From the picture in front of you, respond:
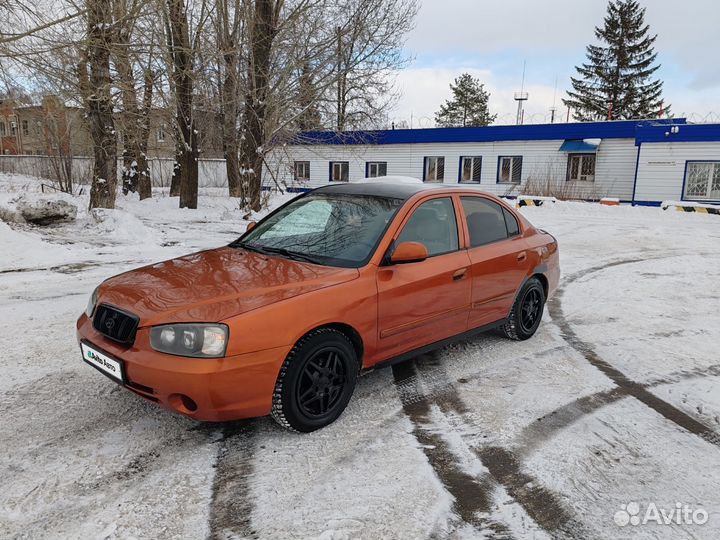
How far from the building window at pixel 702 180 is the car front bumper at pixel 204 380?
2584 centimetres

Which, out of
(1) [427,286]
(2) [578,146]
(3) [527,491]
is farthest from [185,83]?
(2) [578,146]

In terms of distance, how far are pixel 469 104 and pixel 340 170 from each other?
115ft

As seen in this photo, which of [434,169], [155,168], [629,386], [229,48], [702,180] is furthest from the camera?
[155,168]

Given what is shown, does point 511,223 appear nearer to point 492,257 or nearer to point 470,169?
point 492,257

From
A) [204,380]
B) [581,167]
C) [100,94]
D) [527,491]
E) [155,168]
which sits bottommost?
[527,491]

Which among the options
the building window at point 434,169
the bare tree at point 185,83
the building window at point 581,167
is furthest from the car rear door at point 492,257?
the building window at point 434,169

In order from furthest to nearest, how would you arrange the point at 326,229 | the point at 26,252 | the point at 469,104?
the point at 469,104
the point at 26,252
the point at 326,229

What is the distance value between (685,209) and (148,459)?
70.9 ft

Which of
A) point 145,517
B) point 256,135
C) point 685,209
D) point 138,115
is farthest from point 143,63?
point 685,209

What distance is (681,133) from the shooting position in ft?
76.1

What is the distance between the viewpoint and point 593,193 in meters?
26.7

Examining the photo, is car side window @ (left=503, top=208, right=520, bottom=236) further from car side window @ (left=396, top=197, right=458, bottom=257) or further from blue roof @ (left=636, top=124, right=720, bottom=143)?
blue roof @ (left=636, top=124, right=720, bottom=143)

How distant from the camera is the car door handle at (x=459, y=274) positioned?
4.31 metres

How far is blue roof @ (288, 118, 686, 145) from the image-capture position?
25.5 metres
